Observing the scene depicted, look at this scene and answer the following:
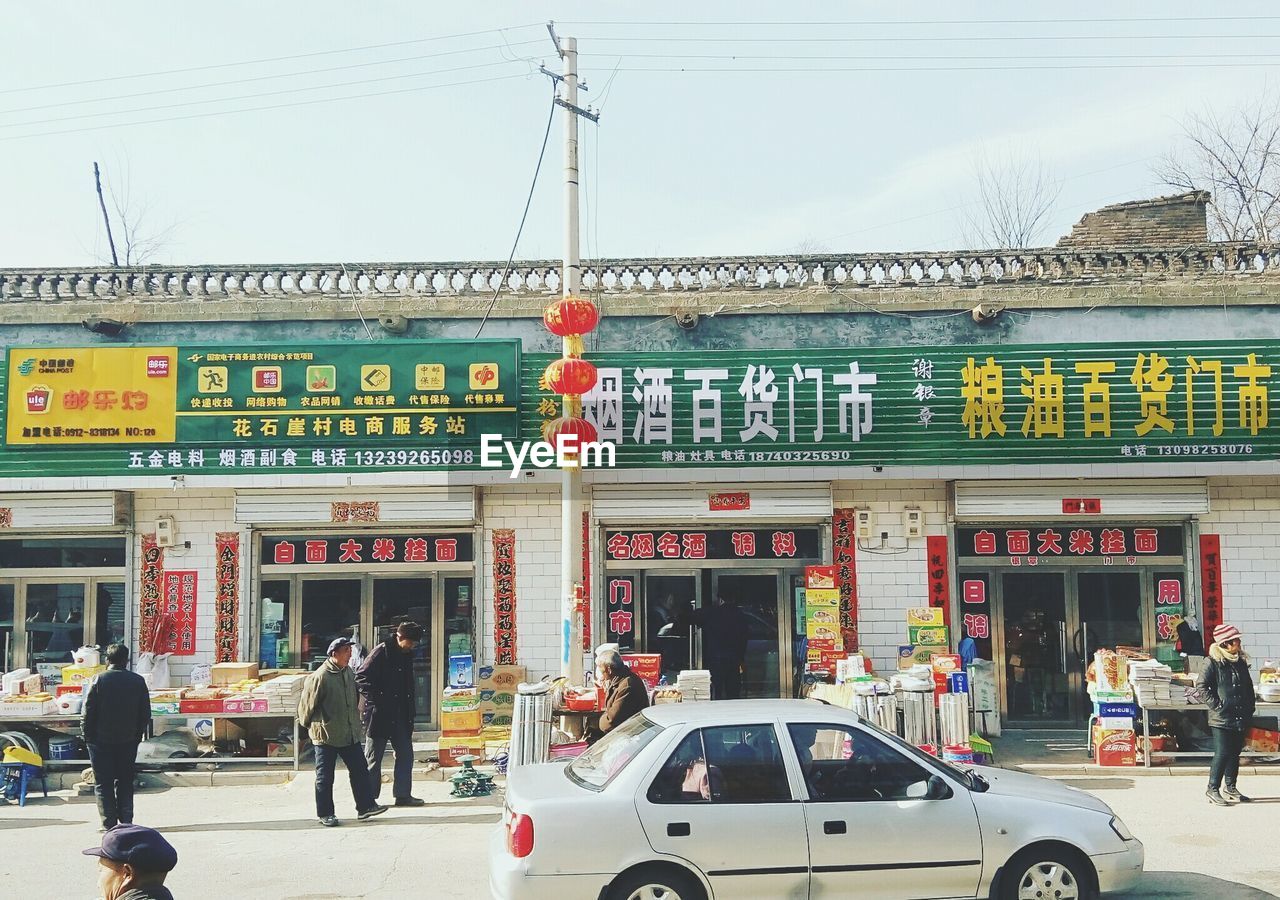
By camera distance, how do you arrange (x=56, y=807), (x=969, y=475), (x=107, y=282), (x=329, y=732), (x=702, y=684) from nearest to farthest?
1. (x=329, y=732)
2. (x=56, y=807)
3. (x=702, y=684)
4. (x=969, y=475)
5. (x=107, y=282)

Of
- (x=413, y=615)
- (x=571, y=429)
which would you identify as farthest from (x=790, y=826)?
(x=413, y=615)

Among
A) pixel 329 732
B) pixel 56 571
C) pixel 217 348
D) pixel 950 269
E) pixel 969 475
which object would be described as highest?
pixel 950 269

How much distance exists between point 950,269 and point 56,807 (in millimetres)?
12509

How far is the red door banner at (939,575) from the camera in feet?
49.0

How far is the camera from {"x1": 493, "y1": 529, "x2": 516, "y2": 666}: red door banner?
15.0 meters

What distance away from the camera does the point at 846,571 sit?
49.1 ft

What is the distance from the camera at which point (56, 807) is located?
11578 mm

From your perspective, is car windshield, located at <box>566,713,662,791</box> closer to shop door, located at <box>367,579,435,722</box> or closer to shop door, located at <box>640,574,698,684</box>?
shop door, located at <box>640,574,698,684</box>

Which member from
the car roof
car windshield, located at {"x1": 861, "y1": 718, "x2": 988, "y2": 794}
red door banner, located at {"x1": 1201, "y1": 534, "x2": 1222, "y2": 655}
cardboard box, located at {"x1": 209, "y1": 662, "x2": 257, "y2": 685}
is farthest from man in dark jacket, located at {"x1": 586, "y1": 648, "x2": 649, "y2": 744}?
red door banner, located at {"x1": 1201, "y1": 534, "x2": 1222, "y2": 655}

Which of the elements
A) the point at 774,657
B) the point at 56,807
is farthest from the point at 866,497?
the point at 56,807

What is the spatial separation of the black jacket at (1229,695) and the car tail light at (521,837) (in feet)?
23.8

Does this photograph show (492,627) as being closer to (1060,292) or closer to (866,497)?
(866,497)

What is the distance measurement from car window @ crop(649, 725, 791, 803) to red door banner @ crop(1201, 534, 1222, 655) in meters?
10.0

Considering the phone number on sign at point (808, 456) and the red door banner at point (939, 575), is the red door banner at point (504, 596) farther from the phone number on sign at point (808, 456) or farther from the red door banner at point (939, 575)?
the red door banner at point (939, 575)
